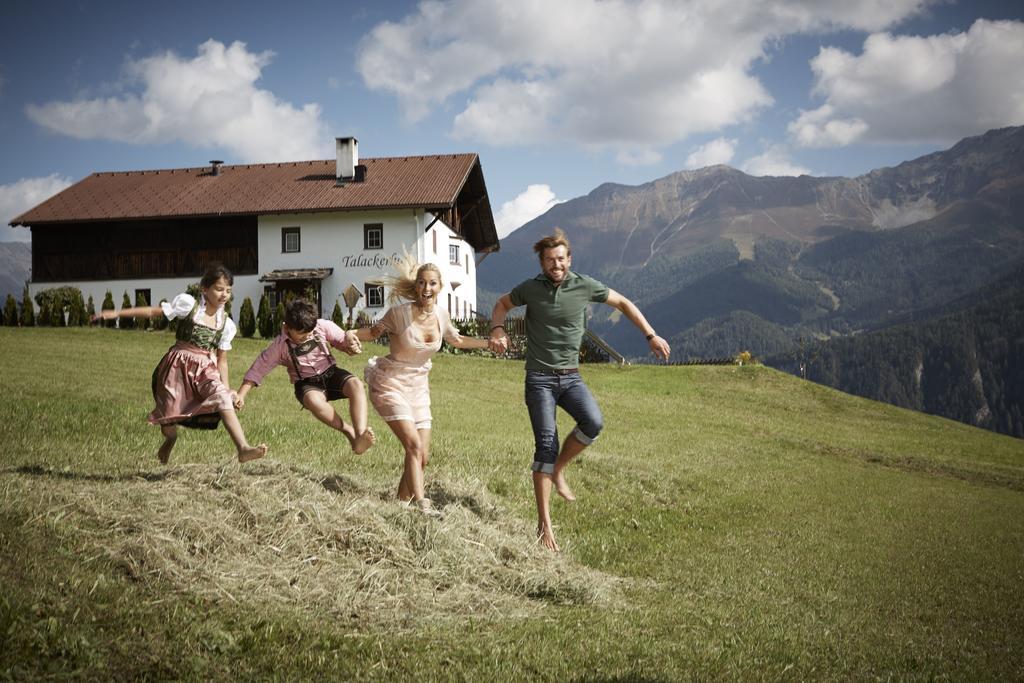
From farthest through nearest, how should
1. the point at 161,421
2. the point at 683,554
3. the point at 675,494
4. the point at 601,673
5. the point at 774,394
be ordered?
the point at 774,394, the point at 675,494, the point at 683,554, the point at 161,421, the point at 601,673

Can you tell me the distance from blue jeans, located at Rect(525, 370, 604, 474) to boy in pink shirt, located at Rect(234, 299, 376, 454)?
5.14 feet

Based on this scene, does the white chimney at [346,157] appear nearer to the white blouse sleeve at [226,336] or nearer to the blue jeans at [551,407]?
the white blouse sleeve at [226,336]

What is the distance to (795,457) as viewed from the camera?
21.0 meters

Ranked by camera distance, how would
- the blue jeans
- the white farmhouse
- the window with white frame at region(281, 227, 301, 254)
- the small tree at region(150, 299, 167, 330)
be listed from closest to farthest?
the blue jeans
the small tree at region(150, 299, 167, 330)
the white farmhouse
the window with white frame at region(281, 227, 301, 254)

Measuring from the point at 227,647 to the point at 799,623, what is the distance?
14.2 ft

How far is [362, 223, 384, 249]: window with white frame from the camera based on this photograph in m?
45.5

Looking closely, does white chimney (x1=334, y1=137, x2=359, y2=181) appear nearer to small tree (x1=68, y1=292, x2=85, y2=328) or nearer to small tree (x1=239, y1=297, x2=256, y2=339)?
small tree (x1=239, y1=297, x2=256, y2=339)

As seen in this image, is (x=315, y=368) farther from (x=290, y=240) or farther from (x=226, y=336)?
(x=290, y=240)

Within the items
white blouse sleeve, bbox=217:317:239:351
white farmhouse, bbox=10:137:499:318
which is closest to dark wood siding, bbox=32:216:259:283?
white farmhouse, bbox=10:137:499:318

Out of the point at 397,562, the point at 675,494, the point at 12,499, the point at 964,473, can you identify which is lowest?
the point at 964,473

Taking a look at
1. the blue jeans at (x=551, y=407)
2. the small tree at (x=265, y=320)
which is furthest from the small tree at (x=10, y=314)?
the blue jeans at (x=551, y=407)

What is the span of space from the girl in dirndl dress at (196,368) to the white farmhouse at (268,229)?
35.5 metres

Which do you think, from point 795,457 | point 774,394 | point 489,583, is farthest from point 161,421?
point 774,394

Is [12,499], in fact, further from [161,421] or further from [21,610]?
[161,421]
